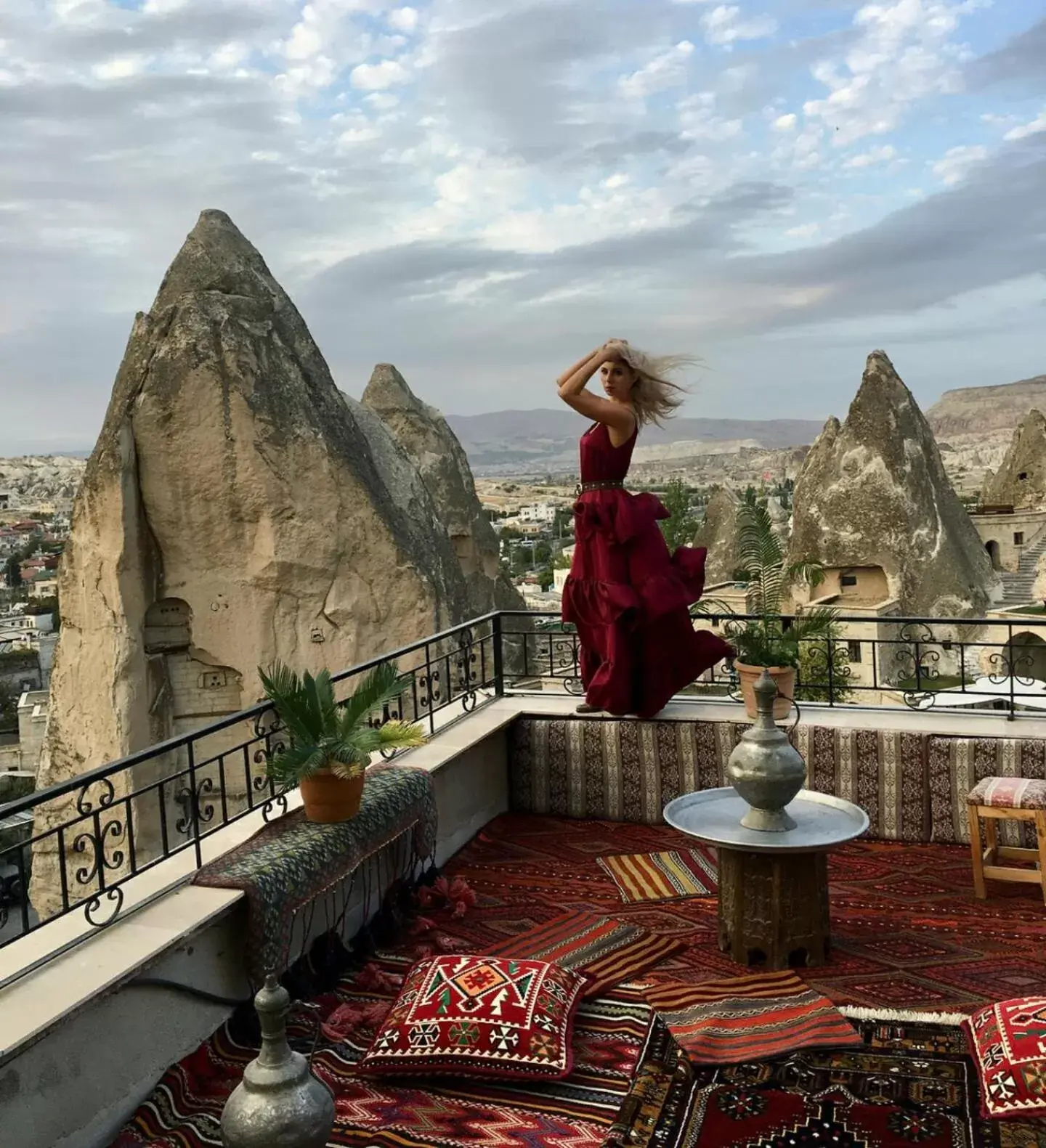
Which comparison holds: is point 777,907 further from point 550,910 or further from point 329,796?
point 329,796

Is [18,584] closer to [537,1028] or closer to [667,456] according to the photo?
[537,1028]

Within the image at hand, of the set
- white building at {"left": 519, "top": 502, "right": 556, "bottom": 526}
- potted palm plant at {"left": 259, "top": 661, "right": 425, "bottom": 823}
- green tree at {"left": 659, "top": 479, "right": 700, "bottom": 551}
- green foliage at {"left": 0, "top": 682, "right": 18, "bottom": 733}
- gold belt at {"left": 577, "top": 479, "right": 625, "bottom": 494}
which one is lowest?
green foliage at {"left": 0, "top": 682, "right": 18, "bottom": 733}

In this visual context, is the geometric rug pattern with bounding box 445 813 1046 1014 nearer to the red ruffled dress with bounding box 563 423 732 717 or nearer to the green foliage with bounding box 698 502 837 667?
the red ruffled dress with bounding box 563 423 732 717

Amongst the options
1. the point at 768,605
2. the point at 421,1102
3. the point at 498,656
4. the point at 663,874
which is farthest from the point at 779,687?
the point at 421,1102

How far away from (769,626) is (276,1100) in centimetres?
493

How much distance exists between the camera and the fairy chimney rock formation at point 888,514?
133 ft

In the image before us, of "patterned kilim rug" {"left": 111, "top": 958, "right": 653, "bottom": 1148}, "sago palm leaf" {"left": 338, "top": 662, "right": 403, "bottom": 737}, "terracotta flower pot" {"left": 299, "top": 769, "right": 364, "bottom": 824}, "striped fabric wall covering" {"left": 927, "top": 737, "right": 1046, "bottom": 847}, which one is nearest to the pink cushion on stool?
"striped fabric wall covering" {"left": 927, "top": 737, "right": 1046, "bottom": 847}

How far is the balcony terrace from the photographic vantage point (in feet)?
11.5

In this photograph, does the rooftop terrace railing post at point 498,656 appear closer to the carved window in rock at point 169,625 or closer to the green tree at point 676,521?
the green tree at point 676,521

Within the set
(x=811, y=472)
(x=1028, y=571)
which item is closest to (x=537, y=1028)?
(x=811, y=472)

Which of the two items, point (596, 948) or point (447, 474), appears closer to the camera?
point (596, 948)

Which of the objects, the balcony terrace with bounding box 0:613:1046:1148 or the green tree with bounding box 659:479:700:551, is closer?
the balcony terrace with bounding box 0:613:1046:1148

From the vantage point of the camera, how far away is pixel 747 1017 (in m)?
4.23

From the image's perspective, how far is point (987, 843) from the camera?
5.82m
